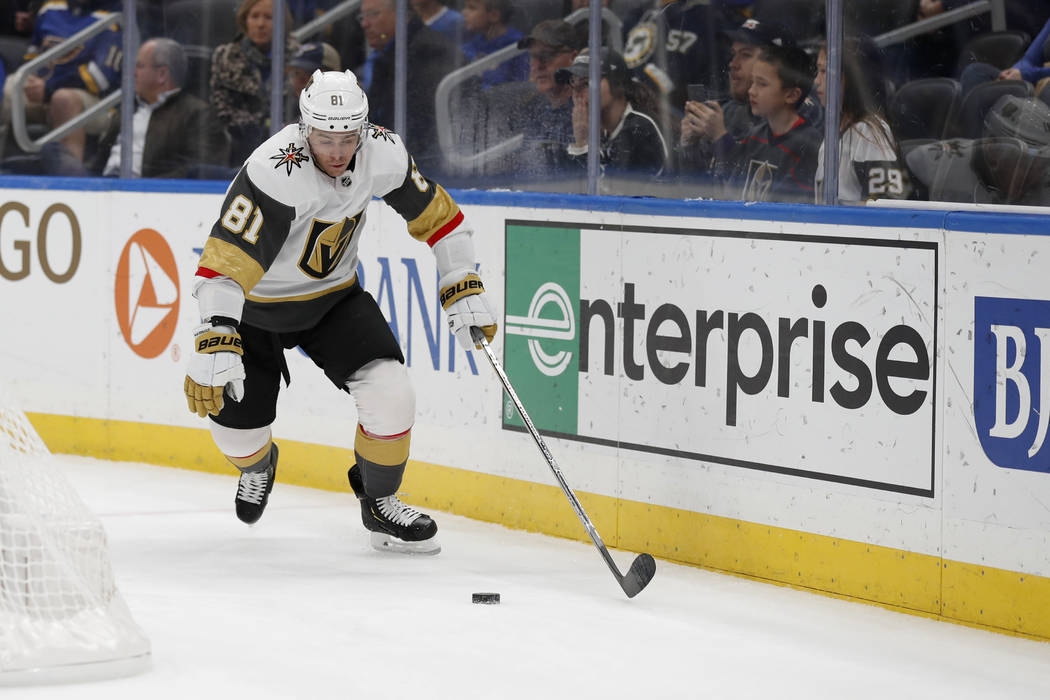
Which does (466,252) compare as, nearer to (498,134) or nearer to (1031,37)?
(498,134)

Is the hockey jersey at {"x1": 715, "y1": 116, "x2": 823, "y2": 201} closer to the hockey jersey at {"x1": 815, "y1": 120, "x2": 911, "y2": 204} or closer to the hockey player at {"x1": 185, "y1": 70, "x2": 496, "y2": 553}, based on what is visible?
the hockey jersey at {"x1": 815, "y1": 120, "x2": 911, "y2": 204}

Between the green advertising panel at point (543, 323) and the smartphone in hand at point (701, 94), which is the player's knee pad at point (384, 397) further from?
the smartphone in hand at point (701, 94)

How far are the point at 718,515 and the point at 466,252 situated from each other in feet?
3.32

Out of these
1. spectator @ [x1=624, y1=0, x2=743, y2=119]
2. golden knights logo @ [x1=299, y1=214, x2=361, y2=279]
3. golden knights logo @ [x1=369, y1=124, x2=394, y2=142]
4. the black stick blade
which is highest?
Result: spectator @ [x1=624, y1=0, x2=743, y2=119]

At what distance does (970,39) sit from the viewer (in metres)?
3.97

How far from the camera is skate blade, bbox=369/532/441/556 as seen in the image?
4559 mm

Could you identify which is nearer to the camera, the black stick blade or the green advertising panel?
the black stick blade

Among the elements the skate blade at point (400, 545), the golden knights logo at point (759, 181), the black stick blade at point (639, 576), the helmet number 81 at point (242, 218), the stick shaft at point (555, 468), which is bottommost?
the skate blade at point (400, 545)

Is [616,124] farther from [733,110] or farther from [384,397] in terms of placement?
[384,397]

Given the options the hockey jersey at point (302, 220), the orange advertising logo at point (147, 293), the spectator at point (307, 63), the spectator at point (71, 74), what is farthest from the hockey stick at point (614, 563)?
the spectator at point (71, 74)

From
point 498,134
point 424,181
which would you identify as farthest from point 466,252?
point 498,134

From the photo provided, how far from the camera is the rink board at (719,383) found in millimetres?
3695

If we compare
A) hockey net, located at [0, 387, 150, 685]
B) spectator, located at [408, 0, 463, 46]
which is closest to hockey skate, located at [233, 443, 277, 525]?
hockey net, located at [0, 387, 150, 685]

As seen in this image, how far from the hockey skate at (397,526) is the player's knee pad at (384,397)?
0.74ft
